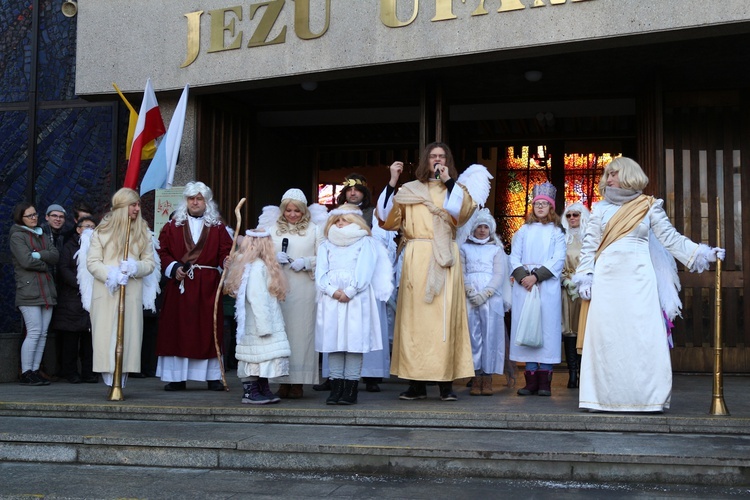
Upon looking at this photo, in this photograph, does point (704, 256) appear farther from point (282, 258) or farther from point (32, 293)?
point (32, 293)

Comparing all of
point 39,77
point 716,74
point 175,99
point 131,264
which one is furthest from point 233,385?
point 716,74

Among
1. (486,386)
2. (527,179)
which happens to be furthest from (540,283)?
(527,179)

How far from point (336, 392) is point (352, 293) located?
32.7 inches

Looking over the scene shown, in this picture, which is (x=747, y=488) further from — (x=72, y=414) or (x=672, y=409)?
(x=72, y=414)

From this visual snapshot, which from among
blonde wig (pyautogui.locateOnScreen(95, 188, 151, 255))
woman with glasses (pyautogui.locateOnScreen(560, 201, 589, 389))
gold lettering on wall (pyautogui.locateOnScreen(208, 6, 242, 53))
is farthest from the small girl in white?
gold lettering on wall (pyautogui.locateOnScreen(208, 6, 242, 53))

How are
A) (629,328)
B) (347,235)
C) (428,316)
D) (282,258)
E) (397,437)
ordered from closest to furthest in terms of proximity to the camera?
(397,437)
(629,328)
(347,235)
(428,316)
(282,258)

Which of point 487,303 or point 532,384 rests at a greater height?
point 487,303

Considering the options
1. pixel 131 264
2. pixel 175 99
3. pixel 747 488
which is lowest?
pixel 747 488

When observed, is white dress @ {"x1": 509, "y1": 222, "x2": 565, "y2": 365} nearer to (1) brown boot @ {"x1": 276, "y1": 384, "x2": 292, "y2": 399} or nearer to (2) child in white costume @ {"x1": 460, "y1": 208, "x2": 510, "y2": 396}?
(2) child in white costume @ {"x1": 460, "y1": 208, "x2": 510, "y2": 396}

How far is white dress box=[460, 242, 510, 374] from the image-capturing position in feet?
31.2

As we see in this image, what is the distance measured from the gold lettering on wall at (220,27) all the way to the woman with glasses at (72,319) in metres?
2.53

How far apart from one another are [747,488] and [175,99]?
8.64m

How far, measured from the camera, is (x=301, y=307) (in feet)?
29.7

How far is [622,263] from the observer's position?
7.95 metres
